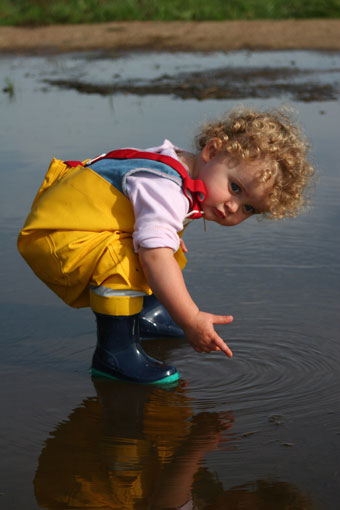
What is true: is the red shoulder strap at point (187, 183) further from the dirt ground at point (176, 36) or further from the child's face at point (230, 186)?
the dirt ground at point (176, 36)

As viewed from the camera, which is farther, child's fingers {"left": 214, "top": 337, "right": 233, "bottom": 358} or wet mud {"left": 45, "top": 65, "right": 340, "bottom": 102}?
wet mud {"left": 45, "top": 65, "right": 340, "bottom": 102}

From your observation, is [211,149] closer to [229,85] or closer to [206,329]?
[206,329]

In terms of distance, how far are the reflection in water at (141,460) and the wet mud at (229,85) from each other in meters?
4.66

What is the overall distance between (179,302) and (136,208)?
303 millimetres

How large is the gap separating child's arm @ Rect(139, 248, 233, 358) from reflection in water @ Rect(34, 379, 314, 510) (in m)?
0.18

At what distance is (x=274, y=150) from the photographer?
2320mm

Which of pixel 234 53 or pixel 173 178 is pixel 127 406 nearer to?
pixel 173 178

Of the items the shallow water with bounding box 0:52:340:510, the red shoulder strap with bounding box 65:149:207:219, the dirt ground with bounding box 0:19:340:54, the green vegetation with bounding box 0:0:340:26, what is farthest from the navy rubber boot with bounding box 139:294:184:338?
the green vegetation with bounding box 0:0:340:26

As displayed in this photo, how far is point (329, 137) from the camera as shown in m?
4.99

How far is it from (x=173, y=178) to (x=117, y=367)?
0.57 m

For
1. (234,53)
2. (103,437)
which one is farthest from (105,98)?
(103,437)

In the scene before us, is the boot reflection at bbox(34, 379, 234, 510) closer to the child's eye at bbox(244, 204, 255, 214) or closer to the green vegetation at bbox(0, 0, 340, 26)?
the child's eye at bbox(244, 204, 255, 214)

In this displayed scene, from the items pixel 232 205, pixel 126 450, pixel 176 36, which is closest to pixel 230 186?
pixel 232 205

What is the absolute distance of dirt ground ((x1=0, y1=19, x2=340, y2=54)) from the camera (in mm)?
10195
